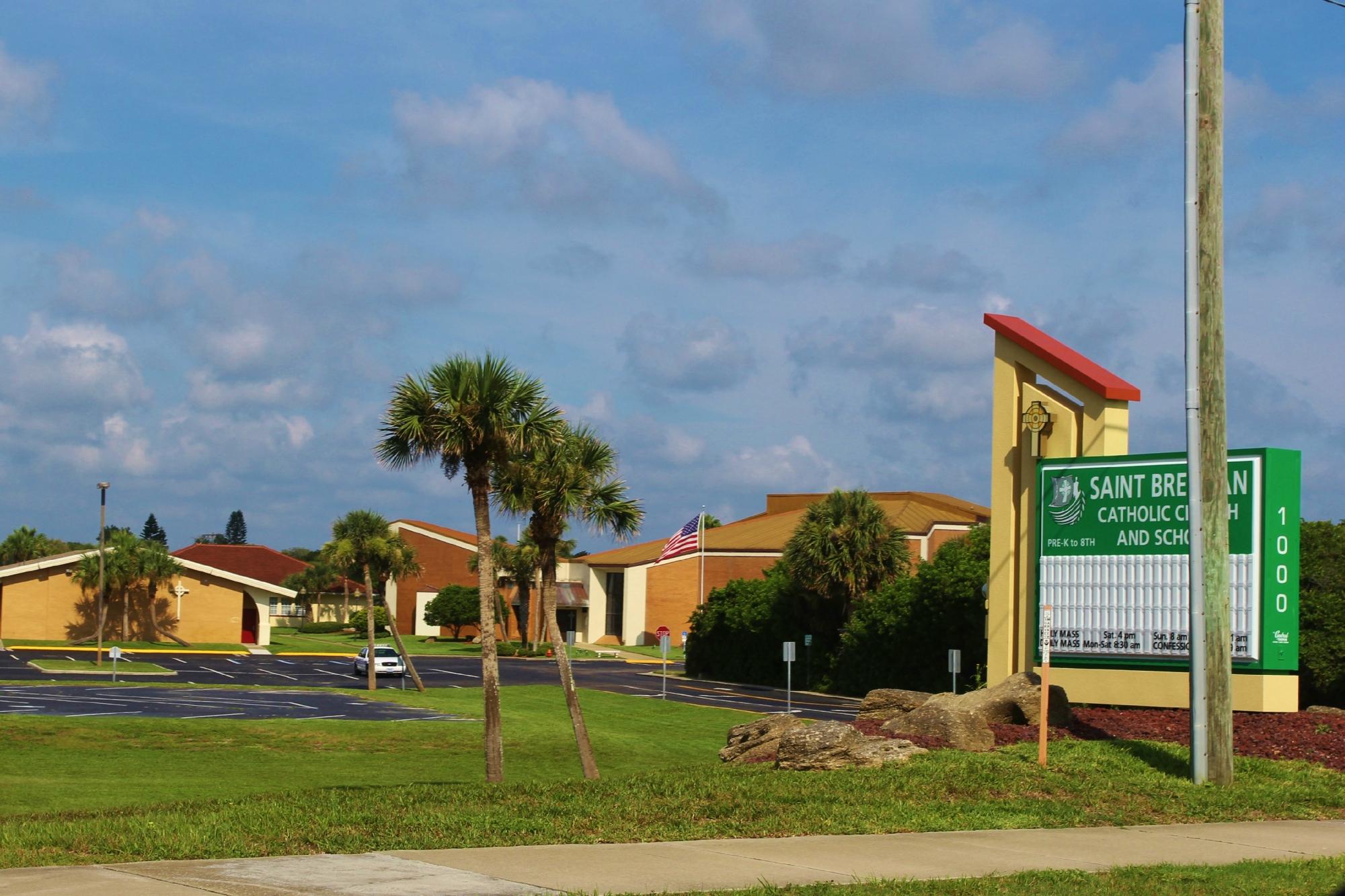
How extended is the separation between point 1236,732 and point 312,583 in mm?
111741

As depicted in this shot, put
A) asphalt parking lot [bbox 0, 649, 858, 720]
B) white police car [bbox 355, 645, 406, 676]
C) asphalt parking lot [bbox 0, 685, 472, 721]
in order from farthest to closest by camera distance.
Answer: white police car [bbox 355, 645, 406, 676]
asphalt parking lot [bbox 0, 649, 858, 720]
asphalt parking lot [bbox 0, 685, 472, 721]

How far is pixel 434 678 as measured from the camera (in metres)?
60.6

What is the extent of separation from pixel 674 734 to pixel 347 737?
9.25 meters

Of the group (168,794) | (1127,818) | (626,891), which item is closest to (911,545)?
(168,794)

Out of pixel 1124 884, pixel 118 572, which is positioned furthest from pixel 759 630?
pixel 1124 884

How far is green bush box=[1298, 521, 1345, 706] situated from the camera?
38.9 m

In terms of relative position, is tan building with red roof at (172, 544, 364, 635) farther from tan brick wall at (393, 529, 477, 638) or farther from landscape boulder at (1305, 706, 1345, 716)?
landscape boulder at (1305, 706, 1345, 716)

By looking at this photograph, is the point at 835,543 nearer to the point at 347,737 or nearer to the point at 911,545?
the point at 911,545

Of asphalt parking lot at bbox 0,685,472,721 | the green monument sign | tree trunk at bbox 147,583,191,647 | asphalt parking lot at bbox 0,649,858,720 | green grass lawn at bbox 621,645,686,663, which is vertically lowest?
green grass lawn at bbox 621,645,686,663

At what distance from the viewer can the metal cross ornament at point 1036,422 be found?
23266mm

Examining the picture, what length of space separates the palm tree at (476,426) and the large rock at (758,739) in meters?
5.85

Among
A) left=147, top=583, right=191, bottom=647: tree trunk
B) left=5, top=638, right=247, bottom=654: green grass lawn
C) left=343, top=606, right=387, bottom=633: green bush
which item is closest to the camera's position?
left=5, top=638, right=247, bottom=654: green grass lawn

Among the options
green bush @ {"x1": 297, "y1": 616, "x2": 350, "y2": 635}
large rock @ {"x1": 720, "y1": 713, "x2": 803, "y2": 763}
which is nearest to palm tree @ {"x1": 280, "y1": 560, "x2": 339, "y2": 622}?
green bush @ {"x1": 297, "y1": 616, "x2": 350, "y2": 635}

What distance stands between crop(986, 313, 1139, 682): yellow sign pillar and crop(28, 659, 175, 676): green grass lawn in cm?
4212
